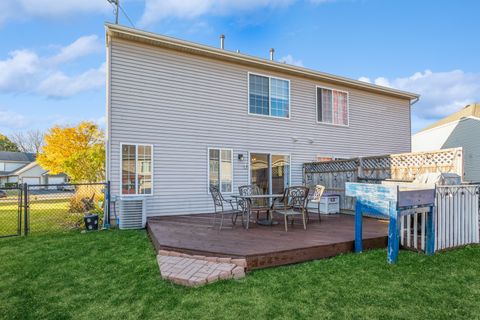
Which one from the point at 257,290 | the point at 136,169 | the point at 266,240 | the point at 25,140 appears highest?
the point at 25,140

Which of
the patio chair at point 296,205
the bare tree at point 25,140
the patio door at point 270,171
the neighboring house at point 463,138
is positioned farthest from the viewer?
the bare tree at point 25,140

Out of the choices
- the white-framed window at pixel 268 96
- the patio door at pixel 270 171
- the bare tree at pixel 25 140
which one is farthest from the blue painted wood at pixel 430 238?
the bare tree at pixel 25 140

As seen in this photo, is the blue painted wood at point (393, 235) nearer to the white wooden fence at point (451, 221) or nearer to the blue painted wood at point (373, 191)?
the blue painted wood at point (373, 191)

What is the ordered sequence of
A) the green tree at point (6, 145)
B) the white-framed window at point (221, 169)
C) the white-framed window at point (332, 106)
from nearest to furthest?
the white-framed window at point (221, 169), the white-framed window at point (332, 106), the green tree at point (6, 145)

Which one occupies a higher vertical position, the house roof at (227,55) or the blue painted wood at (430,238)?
the house roof at (227,55)

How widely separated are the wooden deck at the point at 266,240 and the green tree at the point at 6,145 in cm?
5063

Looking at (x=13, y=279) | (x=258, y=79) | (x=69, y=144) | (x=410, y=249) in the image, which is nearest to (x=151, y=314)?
(x=13, y=279)

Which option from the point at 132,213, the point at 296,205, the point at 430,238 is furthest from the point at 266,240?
the point at 132,213

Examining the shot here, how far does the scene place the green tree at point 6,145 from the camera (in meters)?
42.7

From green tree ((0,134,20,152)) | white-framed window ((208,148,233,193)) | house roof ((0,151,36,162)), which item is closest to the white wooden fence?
white-framed window ((208,148,233,193))

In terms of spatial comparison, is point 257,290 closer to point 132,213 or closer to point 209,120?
point 132,213

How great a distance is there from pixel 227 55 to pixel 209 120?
198 cm

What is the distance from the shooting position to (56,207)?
1197cm

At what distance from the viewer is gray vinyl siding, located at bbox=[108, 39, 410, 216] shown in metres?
6.91
